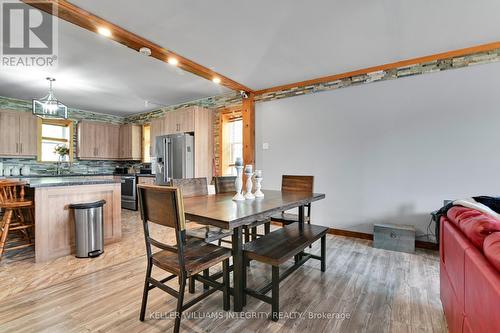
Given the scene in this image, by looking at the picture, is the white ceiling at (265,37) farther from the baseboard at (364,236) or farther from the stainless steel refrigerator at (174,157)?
the baseboard at (364,236)

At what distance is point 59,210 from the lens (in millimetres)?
2857

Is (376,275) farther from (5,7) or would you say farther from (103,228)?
(5,7)

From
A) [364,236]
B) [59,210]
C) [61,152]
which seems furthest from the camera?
[61,152]

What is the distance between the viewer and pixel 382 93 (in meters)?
3.52

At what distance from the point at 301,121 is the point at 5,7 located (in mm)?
3847

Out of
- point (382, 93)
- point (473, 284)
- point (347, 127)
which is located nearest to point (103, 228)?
point (473, 284)

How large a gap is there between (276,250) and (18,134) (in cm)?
609

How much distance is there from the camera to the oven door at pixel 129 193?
18.8 ft

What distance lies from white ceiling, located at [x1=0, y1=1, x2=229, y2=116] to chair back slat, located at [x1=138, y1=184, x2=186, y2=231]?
7.27 feet

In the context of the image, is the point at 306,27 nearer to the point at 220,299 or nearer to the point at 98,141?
the point at 220,299

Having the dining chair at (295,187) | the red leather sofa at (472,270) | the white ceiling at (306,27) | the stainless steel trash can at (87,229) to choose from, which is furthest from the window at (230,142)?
the red leather sofa at (472,270)

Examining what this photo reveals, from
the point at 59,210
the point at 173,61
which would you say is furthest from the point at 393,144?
the point at 59,210

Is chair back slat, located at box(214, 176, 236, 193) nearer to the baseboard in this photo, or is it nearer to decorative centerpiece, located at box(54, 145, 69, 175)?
the baseboard

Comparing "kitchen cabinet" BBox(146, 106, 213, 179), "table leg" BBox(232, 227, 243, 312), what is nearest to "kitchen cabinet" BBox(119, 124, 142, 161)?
"kitchen cabinet" BBox(146, 106, 213, 179)
